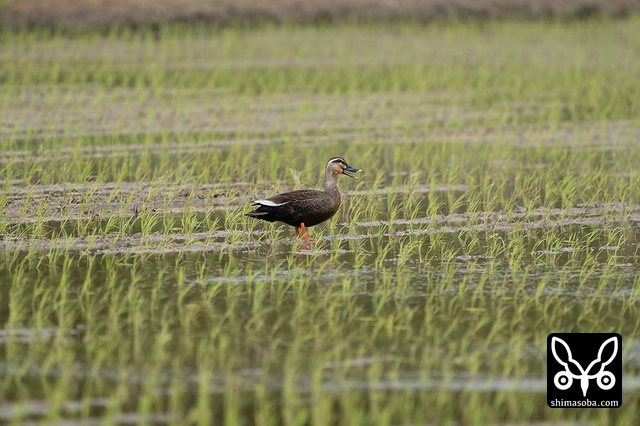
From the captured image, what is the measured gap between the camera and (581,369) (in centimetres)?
498

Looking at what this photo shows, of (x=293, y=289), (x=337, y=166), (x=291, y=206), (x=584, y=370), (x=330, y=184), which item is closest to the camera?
(x=584, y=370)

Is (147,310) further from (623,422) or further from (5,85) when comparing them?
(5,85)

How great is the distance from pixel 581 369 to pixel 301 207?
243cm

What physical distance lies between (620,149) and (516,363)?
5982 mm

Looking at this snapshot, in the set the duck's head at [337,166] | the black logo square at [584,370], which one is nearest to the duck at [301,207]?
the duck's head at [337,166]

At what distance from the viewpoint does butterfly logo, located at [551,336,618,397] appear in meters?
4.83

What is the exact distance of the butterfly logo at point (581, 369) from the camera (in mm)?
4828

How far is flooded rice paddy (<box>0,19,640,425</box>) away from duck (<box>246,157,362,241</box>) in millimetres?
186

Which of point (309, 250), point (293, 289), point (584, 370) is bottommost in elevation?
point (584, 370)

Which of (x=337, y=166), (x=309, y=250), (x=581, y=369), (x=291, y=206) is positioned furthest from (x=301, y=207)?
(x=581, y=369)

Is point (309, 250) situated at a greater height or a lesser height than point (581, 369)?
greater

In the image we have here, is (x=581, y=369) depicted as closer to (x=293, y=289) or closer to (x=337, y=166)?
(x=293, y=289)

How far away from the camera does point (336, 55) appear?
17.5m

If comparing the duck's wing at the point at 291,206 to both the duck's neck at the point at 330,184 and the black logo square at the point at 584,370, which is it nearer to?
the duck's neck at the point at 330,184
